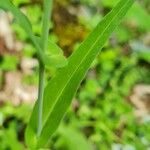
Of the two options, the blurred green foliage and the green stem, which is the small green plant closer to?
the green stem

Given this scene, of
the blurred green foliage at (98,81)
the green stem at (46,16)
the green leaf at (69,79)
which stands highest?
the green stem at (46,16)

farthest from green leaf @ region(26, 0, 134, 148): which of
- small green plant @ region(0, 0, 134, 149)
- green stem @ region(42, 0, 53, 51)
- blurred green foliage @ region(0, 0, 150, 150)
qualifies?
blurred green foliage @ region(0, 0, 150, 150)

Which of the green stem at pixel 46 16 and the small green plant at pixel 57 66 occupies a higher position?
the green stem at pixel 46 16

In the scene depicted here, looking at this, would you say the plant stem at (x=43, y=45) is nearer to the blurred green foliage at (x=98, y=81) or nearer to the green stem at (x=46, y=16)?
the green stem at (x=46, y=16)

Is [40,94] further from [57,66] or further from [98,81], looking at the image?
[98,81]

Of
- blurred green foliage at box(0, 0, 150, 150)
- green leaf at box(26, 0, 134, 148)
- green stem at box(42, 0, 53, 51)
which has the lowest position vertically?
blurred green foliage at box(0, 0, 150, 150)

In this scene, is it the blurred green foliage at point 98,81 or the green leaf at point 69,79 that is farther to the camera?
the blurred green foliage at point 98,81

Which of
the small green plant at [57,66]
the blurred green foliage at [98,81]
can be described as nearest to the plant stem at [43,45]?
the small green plant at [57,66]

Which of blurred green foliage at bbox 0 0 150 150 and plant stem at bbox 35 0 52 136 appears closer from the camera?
plant stem at bbox 35 0 52 136
